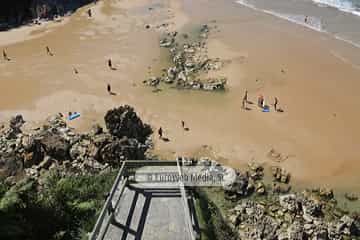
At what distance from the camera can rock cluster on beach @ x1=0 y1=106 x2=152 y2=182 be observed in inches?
776

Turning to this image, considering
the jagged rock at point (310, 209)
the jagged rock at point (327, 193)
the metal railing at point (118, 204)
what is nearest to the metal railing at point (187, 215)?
the metal railing at point (118, 204)

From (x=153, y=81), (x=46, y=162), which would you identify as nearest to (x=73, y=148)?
(x=46, y=162)

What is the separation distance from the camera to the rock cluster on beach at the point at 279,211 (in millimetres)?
16641

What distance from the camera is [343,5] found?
46500mm

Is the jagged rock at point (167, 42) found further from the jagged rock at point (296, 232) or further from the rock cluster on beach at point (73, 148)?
the jagged rock at point (296, 232)

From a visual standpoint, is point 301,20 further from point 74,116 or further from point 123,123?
point 74,116

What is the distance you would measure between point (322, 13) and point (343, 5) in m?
4.28

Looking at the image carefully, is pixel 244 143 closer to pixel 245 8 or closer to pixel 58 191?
pixel 58 191

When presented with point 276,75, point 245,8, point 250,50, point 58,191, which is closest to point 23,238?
point 58,191

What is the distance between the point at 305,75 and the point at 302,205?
15824 millimetres

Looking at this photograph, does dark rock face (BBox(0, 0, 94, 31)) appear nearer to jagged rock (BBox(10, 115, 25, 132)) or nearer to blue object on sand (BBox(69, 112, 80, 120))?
jagged rock (BBox(10, 115, 25, 132))

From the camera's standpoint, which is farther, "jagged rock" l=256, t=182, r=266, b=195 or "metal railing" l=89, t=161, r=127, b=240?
"jagged rock" l=256, t=182, r=266, b=195

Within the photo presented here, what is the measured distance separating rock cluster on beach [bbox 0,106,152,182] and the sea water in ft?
84.7

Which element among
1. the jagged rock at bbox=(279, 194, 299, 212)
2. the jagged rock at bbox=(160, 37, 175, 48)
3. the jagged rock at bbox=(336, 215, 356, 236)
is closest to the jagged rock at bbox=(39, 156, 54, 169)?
the jagged rock at bbox=(279, 194, 299, 212)
